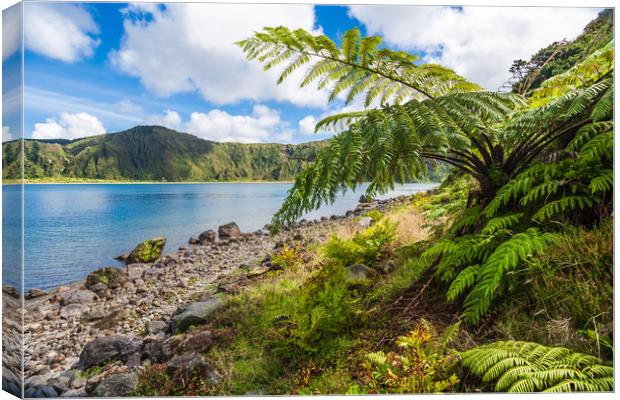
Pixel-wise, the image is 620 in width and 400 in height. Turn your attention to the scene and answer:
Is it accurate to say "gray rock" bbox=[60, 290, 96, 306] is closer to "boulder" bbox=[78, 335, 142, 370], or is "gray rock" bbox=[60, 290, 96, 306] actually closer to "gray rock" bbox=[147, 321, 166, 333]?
"gray rock" bbox=[147, 321, 166, 333]

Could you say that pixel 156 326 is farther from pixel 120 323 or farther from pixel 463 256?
pixel 463 256

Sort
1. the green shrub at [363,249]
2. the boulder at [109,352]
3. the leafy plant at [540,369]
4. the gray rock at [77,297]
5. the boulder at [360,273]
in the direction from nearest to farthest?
the leafy plant at [540,369] < the boulder at [109,352] < the boulder at [360,273] < the green shrub at [363,249] < the gray rock at [77,297]

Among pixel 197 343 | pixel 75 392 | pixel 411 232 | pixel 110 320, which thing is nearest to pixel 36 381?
pixel 75 392

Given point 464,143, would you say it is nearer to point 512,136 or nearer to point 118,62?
point 512,136

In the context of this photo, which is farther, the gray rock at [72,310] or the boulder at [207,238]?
the boulder at [207,238]

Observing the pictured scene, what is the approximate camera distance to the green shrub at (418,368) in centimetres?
174

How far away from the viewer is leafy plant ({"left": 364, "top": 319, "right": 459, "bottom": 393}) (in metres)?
1.74

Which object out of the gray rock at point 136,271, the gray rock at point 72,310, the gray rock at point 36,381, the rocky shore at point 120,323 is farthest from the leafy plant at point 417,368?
the gray rock at point 136,271

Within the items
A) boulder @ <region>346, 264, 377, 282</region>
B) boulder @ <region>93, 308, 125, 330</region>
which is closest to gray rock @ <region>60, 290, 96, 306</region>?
boulder @ <region>93, 308, 125, 330</region>

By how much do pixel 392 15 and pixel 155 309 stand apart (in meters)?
4.71

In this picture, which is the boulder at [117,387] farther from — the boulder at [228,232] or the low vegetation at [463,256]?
the boulder at [228,232]

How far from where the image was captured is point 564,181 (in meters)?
2.02

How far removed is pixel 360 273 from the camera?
11.5 ft

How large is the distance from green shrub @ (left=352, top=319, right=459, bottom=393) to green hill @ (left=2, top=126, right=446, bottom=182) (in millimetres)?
1443
